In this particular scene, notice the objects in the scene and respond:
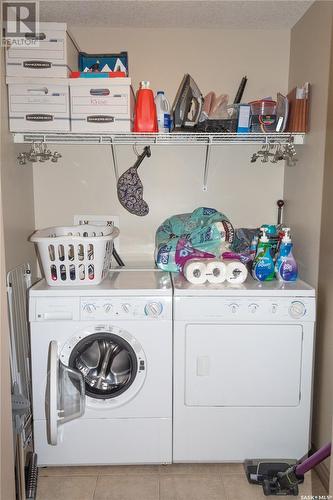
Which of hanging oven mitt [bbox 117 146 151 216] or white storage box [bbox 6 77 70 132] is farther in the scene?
hanging oven mitt [bbox 117 146 151 216]

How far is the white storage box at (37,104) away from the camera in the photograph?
2117 mm

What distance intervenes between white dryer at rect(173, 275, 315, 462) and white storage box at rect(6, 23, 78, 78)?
133 cm

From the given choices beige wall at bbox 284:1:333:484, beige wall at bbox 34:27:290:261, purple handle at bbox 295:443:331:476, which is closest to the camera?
purple handle at bbox 295:443:331:476

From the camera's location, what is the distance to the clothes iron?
230 cm

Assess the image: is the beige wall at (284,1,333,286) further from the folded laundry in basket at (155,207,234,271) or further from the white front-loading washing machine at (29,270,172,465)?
the white front-loading washing machine at (29,270,172,465)

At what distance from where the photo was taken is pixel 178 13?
2334 millimetres

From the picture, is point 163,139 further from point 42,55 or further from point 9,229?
point 9,229

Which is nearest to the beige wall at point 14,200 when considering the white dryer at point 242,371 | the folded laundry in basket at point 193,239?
the folded laundry in basket at point 193,239

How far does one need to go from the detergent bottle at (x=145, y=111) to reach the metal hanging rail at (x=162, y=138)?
0.14 ft

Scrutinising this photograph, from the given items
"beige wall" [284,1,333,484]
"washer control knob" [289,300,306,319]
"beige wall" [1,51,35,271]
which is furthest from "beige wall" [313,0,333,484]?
"beige wall" [1,51,35,271]

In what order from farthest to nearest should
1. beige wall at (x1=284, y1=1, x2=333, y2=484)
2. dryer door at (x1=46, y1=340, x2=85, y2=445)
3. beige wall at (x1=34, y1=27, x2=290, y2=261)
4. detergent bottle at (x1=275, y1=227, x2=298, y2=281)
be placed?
beige wall at (x1=34, y1=27, x2=290, y2=261), detergent bottle at (x1=275, y1=227, x2=298, y2=281), beige wall at (x1=284, y1=1, x2=333, y2=484), dryer door at (x1=46, y1=340, x2=85, y2=445)

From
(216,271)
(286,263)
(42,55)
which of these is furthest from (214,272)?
(42,55)
